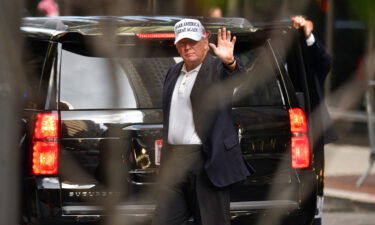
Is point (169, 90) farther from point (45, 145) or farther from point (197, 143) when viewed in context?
point (45, 145)

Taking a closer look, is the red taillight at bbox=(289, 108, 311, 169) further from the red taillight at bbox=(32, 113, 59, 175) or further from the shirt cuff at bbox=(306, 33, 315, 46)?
the red taillight at bbox=(32, 113, 59, 175)

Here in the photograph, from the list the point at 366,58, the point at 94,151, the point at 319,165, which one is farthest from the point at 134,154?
the point at 366,58

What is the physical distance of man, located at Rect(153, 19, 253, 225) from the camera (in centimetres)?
515

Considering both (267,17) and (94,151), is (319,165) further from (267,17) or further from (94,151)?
(267,17)

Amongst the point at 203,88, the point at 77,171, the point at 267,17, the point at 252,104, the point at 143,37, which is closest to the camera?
the point at 267,17

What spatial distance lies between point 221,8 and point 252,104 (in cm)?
417

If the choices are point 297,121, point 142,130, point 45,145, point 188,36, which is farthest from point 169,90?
point 297,121

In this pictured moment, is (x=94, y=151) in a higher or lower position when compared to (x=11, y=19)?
lower

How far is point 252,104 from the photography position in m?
5.96

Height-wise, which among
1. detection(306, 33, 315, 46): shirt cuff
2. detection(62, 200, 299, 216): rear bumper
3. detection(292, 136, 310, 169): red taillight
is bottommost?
detection(62, 200, 299, 216): rear bumper

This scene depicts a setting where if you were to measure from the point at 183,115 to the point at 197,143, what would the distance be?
0.56ft

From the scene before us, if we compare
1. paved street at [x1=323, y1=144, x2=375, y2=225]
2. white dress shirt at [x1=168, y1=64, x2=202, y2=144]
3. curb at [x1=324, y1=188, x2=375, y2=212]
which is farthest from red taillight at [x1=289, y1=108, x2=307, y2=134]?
curb at [x1=324, y1=188, x2=375, y2=212]

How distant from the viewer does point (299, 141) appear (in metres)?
6.07

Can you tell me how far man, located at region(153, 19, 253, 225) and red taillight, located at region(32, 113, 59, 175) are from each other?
71 centimetres
